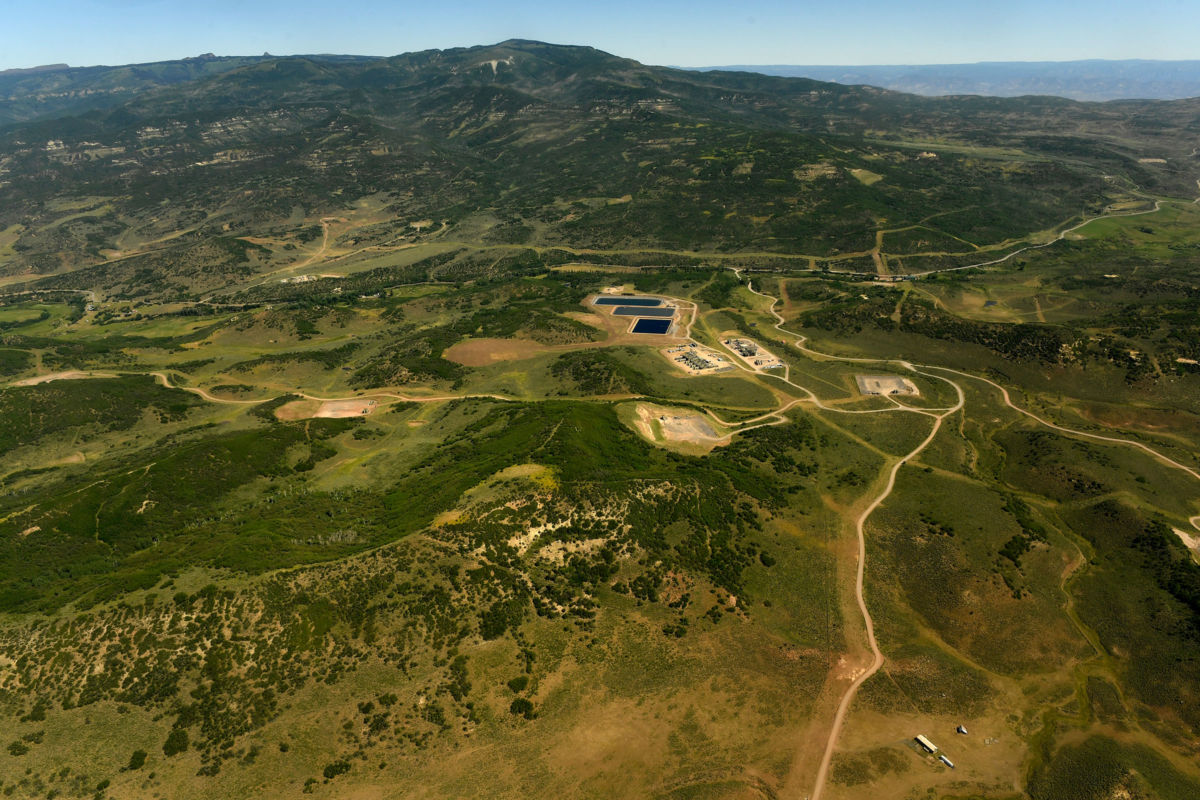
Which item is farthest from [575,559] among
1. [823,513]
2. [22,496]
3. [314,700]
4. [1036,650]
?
[22,496]

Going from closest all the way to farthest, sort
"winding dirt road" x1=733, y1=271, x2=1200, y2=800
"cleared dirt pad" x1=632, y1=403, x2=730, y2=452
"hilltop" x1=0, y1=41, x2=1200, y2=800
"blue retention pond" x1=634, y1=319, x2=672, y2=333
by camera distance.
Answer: "hilltop" x1=0, y1=41, x2=1200, y2=800, "winding dirt road" x1=733, y1=271, x2=1200, y2=800, "cleared dirt pad" x1=632, y1=403, x2=730, y2=452, "blue retention pond" x1=634, y1=319, x2=672, y2=333

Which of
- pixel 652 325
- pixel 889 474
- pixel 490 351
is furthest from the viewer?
pixel 652 325

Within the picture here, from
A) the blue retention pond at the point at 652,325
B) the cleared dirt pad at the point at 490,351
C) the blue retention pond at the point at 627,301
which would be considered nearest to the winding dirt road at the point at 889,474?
the blue retention pond at the point at 652,325

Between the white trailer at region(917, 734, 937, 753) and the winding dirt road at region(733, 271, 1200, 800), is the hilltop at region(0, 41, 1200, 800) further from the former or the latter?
the winding dirt road at region(733, 271, 1200, 800)

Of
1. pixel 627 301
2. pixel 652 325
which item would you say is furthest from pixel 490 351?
pixel 627 301

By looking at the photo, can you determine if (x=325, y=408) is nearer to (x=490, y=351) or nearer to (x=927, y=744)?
(x=490, y=351)

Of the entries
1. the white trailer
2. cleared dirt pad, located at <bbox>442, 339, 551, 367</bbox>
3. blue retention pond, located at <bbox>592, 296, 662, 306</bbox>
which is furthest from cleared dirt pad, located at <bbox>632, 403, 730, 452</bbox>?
blue retention pond, located at <bbox>592, 296, 662, 306</bbox>
